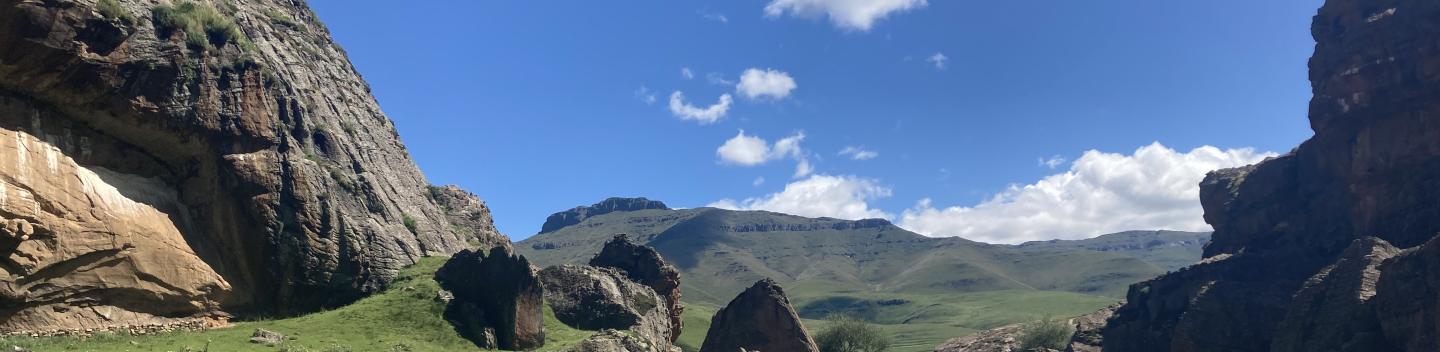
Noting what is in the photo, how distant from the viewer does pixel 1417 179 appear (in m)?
127

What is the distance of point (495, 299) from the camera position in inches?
3071

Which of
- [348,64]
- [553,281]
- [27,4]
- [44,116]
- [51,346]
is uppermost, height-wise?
[348,64]

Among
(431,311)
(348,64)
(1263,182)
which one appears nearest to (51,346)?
(431,311)

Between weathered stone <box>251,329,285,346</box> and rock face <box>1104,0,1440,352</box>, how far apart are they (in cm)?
11180

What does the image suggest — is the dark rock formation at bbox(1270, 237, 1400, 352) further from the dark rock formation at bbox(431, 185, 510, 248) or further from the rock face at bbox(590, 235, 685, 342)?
the dark rock formation at bbox(431, 185, 510, 248)

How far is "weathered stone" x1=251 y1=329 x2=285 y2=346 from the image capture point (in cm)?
5934

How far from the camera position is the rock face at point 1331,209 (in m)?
113

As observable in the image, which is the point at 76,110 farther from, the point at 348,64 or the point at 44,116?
the point at 348,64

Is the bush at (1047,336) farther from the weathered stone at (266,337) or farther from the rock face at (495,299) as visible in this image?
the weathered stone at (266,337)

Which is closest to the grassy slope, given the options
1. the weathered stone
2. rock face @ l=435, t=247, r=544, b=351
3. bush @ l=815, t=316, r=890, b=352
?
the weathered stone

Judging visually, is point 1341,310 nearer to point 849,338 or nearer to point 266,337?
point 849,338

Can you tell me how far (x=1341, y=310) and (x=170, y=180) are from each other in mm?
127990

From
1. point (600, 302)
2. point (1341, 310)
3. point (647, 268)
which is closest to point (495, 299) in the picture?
point (600, 302)

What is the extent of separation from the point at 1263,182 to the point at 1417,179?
35262mm
